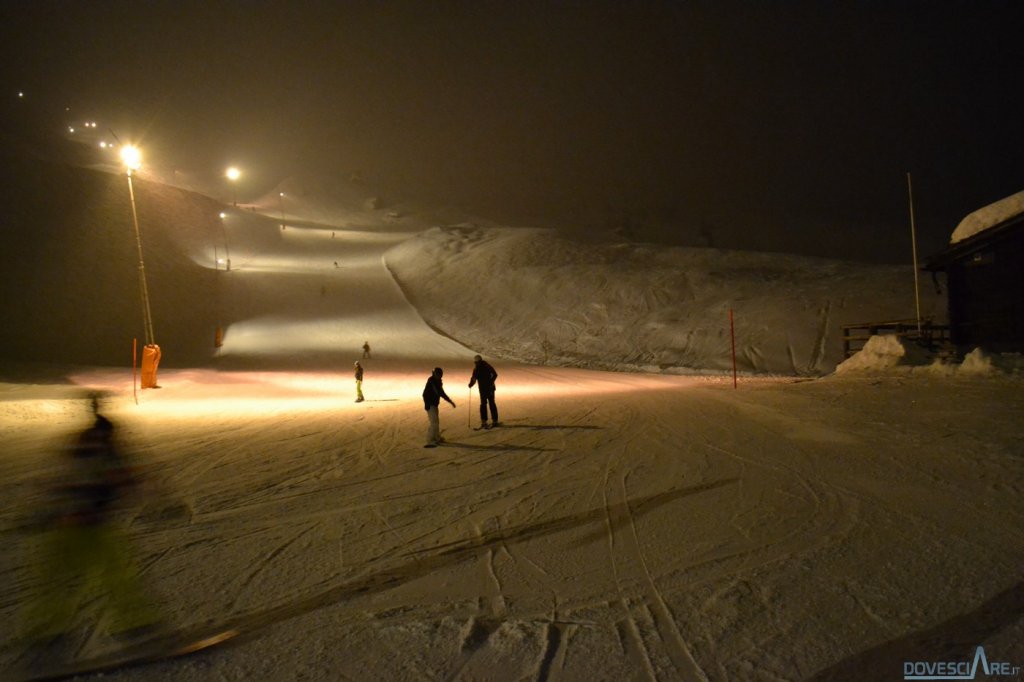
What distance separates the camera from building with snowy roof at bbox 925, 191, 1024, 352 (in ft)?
57.3

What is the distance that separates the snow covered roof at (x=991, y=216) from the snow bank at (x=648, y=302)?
6.35 metres

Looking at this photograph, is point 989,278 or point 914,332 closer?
point 989,278

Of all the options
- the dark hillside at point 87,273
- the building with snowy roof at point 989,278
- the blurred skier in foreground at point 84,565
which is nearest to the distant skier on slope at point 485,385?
the blurred skier in foreground at point 84,565

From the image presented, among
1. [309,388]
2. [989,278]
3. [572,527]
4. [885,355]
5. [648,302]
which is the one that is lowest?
[572,527]

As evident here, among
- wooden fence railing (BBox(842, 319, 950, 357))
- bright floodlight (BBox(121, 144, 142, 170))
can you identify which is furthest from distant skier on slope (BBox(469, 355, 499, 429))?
bright floodlight (BBox(121, 144, 142, 170))

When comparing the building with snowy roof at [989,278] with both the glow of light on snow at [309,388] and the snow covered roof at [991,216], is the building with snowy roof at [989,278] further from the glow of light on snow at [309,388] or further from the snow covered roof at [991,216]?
the glow of light on snow at [309,388]

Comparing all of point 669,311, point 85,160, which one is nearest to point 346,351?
point 669,311

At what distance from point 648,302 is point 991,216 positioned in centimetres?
1834

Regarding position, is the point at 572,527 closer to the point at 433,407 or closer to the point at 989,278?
the point at 433,407

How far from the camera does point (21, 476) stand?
8.91 metres

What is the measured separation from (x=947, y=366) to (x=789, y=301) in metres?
15.9

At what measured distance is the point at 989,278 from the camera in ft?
60.1

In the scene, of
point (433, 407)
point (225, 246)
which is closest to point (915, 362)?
point (433, 407)

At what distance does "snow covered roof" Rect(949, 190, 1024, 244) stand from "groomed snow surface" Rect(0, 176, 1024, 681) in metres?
6.40
